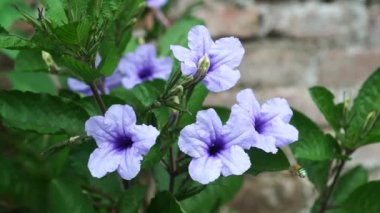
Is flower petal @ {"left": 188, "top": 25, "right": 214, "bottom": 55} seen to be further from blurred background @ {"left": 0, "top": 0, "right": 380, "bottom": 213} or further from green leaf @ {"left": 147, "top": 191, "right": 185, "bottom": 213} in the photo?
blurred background @ {"left": 0, "top": 0, "right": 380, "bottom": 213}

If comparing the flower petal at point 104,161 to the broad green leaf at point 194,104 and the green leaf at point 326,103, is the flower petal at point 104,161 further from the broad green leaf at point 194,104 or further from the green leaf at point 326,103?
the green leaf at point 326,103

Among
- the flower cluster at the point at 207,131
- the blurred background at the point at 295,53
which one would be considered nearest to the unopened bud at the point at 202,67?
the flower cluster at the point at 207,131

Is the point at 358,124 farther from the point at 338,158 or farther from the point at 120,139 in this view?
the point at 120,139

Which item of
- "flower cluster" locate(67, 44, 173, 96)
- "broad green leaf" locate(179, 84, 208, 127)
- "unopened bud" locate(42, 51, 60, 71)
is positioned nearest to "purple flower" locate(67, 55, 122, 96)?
"flower cluster" locate(67, 44, 173, 96)

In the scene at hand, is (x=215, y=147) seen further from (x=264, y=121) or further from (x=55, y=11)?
(x=55, y=11)

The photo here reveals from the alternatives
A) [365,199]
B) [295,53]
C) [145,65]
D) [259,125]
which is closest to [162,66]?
[145,65]

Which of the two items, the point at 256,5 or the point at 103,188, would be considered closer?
the point at 103,188

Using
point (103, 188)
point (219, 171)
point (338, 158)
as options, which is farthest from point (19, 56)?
point (338, 158)
